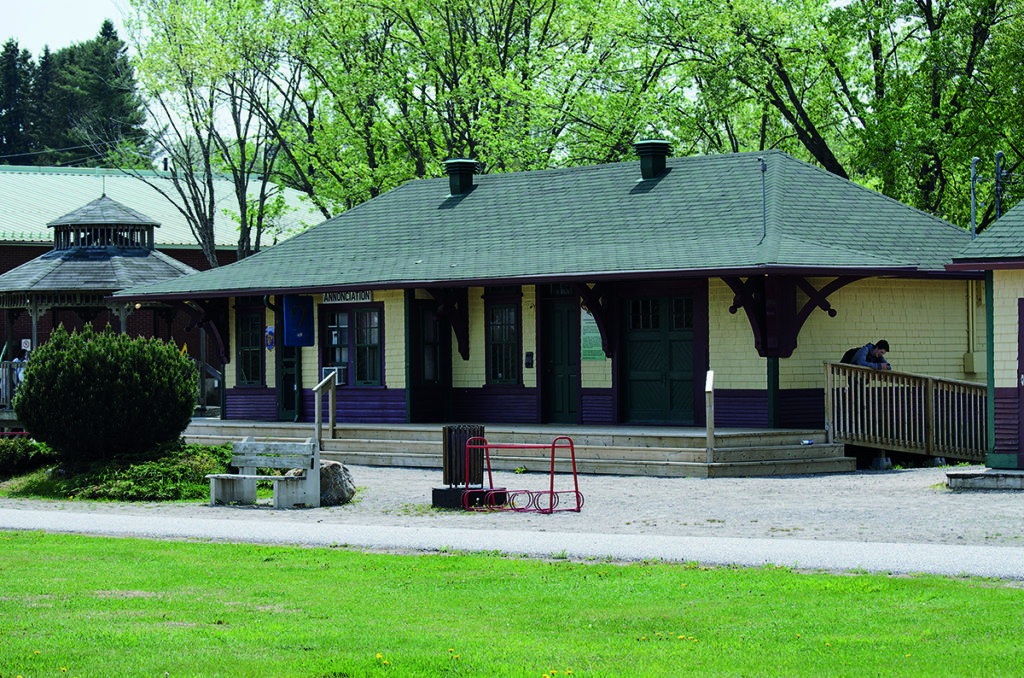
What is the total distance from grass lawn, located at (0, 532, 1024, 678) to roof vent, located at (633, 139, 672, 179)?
15.4 m

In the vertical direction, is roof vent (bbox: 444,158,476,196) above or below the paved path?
above

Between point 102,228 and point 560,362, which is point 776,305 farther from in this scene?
point 102,228

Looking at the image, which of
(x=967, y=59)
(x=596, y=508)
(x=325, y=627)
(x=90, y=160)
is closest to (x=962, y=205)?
(x=967, y=59)

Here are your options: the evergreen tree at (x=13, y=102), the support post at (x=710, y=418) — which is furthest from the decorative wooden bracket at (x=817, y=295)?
the evergreen tree at (x=13, y=102)

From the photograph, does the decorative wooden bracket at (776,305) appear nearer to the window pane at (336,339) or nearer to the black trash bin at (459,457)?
the black trash bin at (459,457)

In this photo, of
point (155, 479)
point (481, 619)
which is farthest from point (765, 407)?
point (481, 619)

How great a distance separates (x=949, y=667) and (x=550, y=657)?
6.81ft

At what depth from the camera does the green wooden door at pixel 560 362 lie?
23.2 metres

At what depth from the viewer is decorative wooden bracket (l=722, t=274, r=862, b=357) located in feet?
66.5

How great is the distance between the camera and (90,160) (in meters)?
69.4

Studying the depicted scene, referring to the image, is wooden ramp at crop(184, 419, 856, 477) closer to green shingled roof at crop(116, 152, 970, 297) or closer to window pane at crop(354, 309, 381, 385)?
window pane at crop(354, 309, 381, 385)

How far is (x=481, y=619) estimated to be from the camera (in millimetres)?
8328

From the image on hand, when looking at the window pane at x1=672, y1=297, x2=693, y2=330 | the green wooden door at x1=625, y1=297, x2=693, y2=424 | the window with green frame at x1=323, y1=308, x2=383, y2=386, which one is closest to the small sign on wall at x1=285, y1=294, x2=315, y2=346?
the window with green frame at x1=323, y1=308, x2=383, y2=386

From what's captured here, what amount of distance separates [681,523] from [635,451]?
5.97 meters
